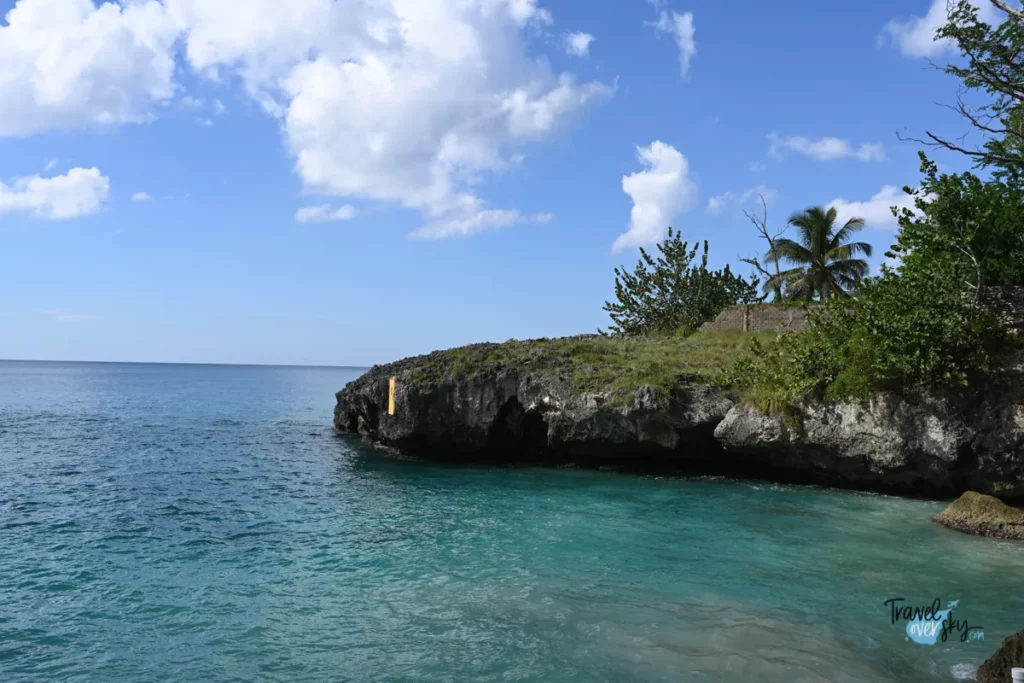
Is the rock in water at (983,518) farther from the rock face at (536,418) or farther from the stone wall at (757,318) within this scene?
the stone wall at (757,318)

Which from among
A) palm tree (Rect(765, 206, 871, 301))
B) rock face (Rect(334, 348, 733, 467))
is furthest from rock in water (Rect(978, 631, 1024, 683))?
palm tree (Rect(765, 206, 871, 301))

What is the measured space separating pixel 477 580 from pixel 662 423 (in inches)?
520

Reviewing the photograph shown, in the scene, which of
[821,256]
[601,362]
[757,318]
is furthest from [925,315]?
[821,256]

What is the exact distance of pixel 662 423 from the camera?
24078mm

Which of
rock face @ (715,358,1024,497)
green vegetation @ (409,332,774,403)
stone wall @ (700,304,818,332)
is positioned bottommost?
rock face @ (715,358,1024,497)

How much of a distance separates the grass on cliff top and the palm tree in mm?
18657

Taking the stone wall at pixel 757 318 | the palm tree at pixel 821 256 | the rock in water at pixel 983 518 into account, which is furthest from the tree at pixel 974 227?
the palm tree at pixel 821 256

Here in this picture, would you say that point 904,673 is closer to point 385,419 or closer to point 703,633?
point 703,633

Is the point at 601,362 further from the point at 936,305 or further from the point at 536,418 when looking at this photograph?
the point at 936,305

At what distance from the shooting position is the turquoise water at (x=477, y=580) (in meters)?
9.05

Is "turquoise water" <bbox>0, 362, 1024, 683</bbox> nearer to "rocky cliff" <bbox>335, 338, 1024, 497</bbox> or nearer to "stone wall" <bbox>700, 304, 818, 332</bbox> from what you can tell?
"rocky cliff" <bbox>335, 338, 1024, 497</bbox>

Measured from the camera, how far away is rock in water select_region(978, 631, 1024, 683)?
7.12m

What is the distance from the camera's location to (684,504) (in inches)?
762

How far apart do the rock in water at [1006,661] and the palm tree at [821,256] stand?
4318 cm
